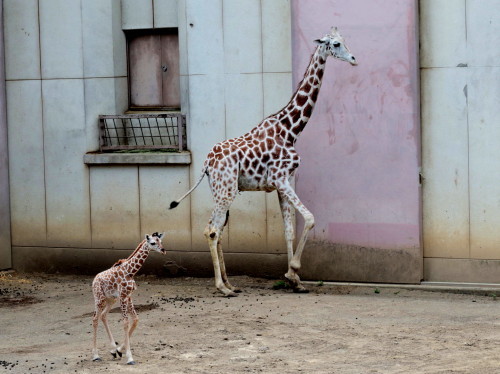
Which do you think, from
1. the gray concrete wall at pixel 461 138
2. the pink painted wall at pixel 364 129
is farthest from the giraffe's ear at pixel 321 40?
the gray concrete wall at pixel 461 138

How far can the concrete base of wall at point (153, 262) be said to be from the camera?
37.2 feet

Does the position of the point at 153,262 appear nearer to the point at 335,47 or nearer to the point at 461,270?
the point at 335,47

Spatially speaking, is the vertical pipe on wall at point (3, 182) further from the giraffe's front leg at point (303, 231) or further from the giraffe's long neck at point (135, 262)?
the giraffe's long neck at point (135, 262)

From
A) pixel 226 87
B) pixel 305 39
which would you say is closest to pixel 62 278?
pixel 226 87

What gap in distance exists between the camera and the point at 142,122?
11969 mm

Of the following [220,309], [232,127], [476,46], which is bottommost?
[220,309]

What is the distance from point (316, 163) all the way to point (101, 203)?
258 cm

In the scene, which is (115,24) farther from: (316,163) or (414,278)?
(414,278)

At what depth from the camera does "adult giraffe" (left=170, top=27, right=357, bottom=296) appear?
34.0ft

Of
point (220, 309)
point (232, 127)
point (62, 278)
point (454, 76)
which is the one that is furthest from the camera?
point (62, 278)

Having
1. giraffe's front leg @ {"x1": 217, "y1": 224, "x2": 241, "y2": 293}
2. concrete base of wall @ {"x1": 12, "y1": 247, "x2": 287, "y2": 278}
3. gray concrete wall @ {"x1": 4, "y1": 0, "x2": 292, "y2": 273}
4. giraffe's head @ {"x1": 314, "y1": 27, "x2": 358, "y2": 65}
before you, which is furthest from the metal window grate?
giraffe's head @ {"x1": 314, "y1": 27, "x2": 358, "y2": 65}

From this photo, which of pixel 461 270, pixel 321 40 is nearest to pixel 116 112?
pixel 321 40

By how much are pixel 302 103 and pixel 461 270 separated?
7.37 ft

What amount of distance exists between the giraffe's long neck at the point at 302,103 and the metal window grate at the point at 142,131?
1551 mm
